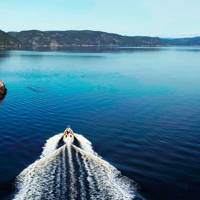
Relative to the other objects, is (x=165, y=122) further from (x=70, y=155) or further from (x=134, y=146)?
(x=70, y=155)

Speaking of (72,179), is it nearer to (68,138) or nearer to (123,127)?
(68,138)

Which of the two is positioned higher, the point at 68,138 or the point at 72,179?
the point at 68,138

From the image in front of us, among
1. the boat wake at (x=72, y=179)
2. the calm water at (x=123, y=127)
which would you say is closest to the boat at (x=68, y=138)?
the boat wake at (x=72, y=179)

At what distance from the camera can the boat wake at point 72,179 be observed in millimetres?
24953

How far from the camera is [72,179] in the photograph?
2739 centimetres

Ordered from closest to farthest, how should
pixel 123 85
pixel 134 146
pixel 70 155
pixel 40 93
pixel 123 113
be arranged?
pixel 70 155
pixel 134 146
pixel 123 113
pixel 40 93
pixel 123 85

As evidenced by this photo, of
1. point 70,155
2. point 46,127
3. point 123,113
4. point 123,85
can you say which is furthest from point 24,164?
point 123,85

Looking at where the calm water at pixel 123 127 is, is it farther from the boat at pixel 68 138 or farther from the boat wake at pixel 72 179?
the boat at pixel 68 138

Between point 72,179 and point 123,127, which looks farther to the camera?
point 123,127

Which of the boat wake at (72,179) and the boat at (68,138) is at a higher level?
the boat at (68,138)

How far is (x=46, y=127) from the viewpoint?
4656 centimetres

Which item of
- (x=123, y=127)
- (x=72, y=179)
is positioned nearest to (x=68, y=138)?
(x=72, y=179)

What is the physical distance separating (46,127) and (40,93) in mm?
30614

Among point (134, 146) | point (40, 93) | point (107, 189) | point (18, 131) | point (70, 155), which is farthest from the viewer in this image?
point (40, 93)
